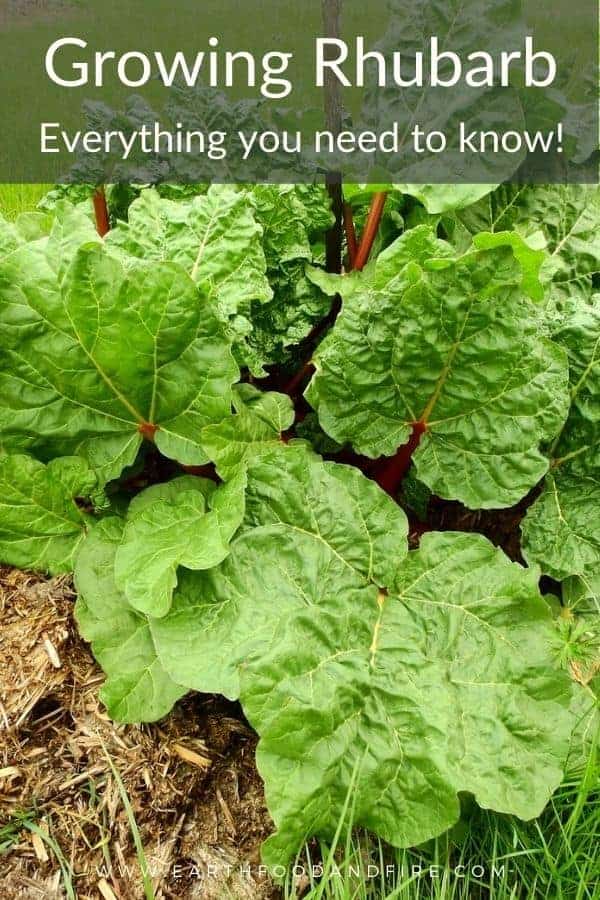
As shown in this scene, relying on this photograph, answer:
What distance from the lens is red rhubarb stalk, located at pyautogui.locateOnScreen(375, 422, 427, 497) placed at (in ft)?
6.76

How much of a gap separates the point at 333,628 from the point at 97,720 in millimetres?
520

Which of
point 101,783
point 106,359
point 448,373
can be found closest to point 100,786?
point 101,783

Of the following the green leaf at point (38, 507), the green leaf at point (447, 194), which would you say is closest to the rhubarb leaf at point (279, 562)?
the green leaf at point (38, 507)

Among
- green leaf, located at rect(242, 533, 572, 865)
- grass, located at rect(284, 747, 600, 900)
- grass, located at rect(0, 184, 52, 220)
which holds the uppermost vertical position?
grass, located at rect(0, 184, 52, 220)

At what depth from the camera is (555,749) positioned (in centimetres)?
170

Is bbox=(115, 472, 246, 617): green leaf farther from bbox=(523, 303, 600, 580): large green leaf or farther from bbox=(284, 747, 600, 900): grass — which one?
bbox=(523, 303, 600, 580): large green leaf

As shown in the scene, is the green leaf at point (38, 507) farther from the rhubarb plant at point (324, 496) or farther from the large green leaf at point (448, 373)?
the large green leaf at point (448, 373)

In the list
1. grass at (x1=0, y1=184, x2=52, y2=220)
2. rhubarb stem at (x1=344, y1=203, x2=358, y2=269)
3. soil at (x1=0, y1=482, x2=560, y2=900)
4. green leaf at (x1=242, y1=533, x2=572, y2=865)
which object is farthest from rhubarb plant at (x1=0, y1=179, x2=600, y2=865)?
grass at (x1=0, y1=184, x2=52, y2=220)

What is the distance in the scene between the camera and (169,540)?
72.1 inches

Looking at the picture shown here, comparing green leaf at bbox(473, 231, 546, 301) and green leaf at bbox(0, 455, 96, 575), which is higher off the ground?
green leaf at bbox(473, 231, 546, 301)

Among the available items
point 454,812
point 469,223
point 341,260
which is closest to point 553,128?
point 469,223

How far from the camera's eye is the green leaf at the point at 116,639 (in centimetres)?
177

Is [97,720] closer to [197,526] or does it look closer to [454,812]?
[197,526]

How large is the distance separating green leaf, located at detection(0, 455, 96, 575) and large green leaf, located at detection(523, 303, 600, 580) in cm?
103
